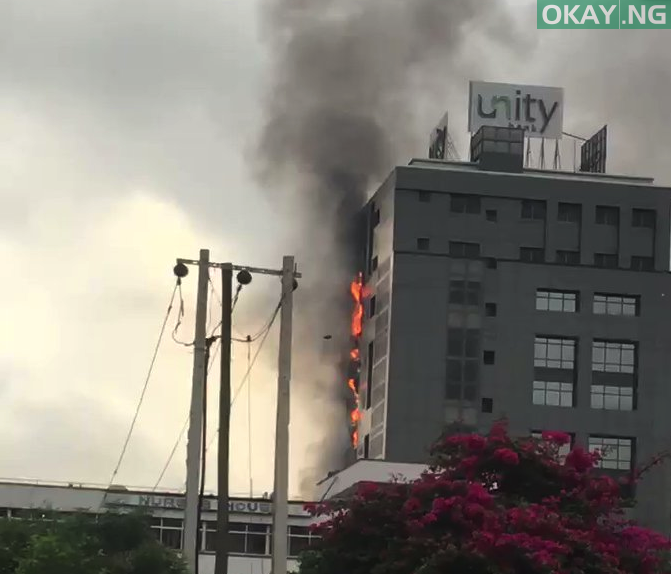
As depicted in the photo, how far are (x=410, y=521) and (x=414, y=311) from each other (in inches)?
3020

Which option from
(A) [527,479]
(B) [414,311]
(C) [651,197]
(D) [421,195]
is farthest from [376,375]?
(A) [527,479]

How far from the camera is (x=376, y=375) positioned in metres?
114

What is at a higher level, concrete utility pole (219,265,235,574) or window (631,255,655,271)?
window (631,255,655,271)

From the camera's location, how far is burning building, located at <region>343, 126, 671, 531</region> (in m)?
113

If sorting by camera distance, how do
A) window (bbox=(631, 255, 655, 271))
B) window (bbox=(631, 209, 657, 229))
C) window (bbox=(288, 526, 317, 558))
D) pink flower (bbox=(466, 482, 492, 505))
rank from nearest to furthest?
pink flower (bbox=(466, 482, 492, 505))
window (bbox=(288, 526, 317, 558))
window (bbox=(631, 255, 655, 271))
window (bbox=(631, 209, 657, 229))

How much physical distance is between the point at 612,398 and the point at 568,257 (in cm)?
1080

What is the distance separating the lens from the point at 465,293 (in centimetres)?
11444

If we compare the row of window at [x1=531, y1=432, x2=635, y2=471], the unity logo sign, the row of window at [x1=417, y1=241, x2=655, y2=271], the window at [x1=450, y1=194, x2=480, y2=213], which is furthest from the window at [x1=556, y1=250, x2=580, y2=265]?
the row of window at [x1=531, y1=432, x2=635, y2=471]

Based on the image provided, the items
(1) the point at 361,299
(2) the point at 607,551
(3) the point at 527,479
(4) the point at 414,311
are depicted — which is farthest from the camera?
(1) the point at 361,299

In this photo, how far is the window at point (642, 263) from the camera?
116 meters

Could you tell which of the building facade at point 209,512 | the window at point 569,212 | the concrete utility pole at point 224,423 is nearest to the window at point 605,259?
the window at point 569,212

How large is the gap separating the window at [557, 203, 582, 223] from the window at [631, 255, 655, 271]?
16.6 feet

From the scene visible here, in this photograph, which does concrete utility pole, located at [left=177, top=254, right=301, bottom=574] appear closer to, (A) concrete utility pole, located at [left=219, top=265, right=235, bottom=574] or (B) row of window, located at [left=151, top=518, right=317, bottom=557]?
(A) concrete utility pole, located at [left=219, top=265, right=235, bottom=574]

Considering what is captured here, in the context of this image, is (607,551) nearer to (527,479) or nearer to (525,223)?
(527,479)
